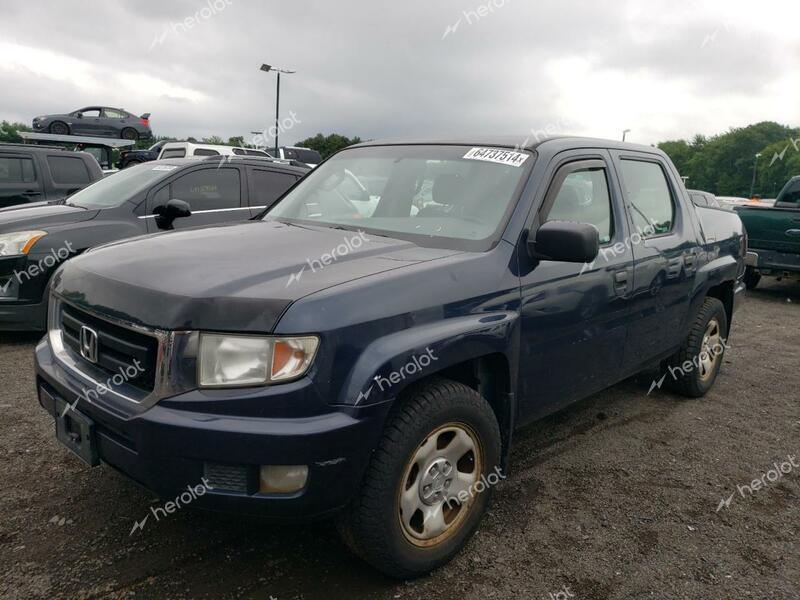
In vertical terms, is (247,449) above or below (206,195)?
below

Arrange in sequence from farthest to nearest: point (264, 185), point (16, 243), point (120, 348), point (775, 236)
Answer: point (775, 236), point (264, 185), point (16, 243), point (120, 348)

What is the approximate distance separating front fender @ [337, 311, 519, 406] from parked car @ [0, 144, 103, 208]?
7.28m

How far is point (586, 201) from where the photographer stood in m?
3.46

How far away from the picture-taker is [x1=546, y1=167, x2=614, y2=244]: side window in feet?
10.6

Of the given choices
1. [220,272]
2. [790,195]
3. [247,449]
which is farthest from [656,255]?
[790,195]

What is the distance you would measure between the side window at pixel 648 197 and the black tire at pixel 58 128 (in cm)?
2776

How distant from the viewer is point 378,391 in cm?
218

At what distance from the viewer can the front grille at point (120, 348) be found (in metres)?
2.22

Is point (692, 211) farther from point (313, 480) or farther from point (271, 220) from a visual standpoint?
point (313, 480)

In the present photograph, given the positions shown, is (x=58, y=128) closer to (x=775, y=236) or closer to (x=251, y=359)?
(x=775, y=236)

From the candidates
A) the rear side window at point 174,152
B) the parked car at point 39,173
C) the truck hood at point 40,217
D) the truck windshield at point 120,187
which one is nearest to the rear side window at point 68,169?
the parked car at point 39,173

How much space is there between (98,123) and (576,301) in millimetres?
28971

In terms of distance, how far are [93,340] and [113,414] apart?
39 centimetres

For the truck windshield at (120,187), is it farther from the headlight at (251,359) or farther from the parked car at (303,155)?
the parked car at (303,155)
